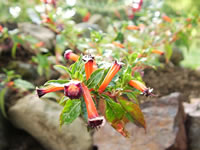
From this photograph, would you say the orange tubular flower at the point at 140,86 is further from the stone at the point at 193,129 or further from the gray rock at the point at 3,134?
the gray rock at the point at 3,134

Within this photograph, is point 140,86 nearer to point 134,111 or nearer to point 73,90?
point 134,111

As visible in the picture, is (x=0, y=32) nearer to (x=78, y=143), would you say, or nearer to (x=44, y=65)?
(x=44, y=65)

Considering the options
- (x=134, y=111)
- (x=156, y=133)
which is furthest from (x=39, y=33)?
(x=134, y=111)

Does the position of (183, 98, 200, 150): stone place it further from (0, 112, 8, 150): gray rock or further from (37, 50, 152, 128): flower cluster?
(0, 112, 8, 150): gray rock

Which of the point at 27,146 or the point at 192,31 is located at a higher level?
the point at 192,31

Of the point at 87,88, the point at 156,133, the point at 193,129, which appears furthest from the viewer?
the point at 193,129

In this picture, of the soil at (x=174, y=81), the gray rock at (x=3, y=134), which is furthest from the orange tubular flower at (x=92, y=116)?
the soil at (x=174, y=81)

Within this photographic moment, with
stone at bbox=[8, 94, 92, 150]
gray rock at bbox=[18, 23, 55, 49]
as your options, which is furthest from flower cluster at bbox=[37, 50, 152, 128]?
gray rock at bbox=[18, 23, 55, 49]

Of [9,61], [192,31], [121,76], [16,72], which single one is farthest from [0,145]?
[192,31]
